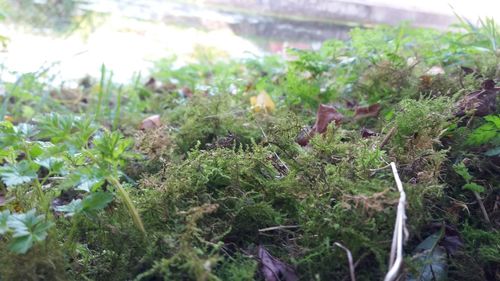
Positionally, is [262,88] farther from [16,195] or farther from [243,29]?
[243,29]

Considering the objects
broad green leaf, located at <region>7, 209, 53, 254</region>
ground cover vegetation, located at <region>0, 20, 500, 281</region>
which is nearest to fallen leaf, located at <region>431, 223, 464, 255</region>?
ground cover vegetation, located at <region>0, 20, 500, 281</region>

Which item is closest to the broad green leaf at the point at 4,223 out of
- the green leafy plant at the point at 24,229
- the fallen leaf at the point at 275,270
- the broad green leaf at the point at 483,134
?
the green leafy plant at the point at 24,229

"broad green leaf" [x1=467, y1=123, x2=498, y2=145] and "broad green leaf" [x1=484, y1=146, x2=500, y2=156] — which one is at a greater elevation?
"broad green leaf" [x1=467, y1=123, x2=498, y2=145]

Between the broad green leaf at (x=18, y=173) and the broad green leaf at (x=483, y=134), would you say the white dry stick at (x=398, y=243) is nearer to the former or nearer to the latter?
the broad green leaf at (x=483, y=134)

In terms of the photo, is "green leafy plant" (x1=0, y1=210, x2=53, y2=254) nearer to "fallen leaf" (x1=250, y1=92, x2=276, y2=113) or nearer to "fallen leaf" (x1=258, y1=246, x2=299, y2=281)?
"fallen leaf" (x1=258, y1=246, x2=299, y2=281)

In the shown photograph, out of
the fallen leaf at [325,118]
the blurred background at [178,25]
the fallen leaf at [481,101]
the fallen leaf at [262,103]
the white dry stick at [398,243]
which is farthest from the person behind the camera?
the blurred background at [178,25]
